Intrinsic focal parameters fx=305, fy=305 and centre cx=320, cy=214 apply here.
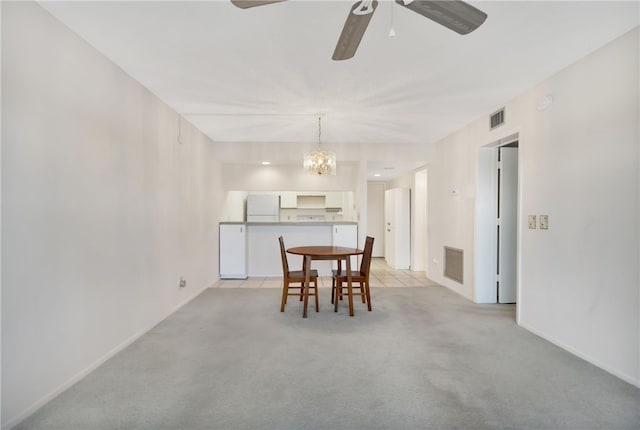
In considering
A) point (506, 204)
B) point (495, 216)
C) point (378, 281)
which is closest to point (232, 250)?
point (378, 281)

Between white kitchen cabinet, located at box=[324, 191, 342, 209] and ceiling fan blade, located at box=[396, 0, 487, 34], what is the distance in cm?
565

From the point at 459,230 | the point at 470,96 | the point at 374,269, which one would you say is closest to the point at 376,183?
the point at 374,269

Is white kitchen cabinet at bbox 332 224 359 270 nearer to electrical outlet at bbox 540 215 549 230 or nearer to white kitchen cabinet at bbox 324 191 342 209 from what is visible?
white kitchen cabinet at bbox 324 191 342 209

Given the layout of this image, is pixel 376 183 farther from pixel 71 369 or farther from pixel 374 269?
pixel 71 369

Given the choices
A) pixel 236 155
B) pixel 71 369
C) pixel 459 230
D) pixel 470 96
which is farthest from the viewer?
pixel 236 155

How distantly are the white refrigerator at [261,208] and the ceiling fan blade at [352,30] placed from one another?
5041mm

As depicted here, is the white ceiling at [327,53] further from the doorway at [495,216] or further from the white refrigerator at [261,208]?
the white refrigerator at [261,208]

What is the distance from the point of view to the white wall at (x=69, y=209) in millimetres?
1660

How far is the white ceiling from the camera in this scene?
1894mm

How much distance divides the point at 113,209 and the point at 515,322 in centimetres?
402

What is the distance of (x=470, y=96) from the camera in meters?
3.19

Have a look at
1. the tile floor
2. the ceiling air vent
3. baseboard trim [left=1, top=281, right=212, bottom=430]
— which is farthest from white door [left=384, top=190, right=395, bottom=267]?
baseboard trim [left=1, top=281, right=212, bottom=430]

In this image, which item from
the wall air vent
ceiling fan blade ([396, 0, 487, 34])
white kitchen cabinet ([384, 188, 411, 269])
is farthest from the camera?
white kitchen cabinet ([384, 188, 411, 269])

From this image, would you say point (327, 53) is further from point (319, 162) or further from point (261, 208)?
point (261, 208)
